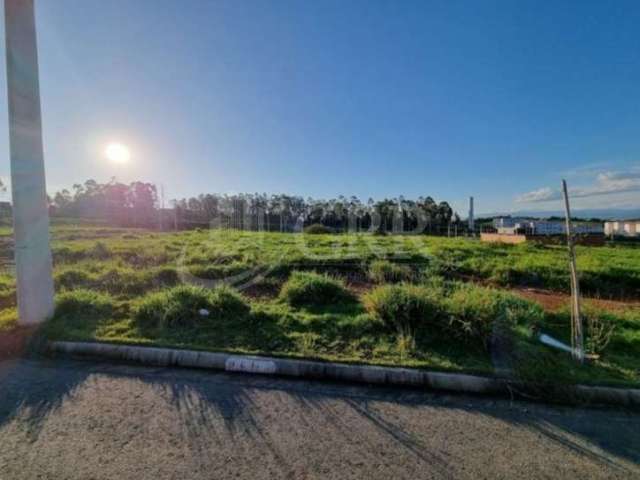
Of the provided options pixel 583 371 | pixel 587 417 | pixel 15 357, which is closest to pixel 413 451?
pixel 587 417

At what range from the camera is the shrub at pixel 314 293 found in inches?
184

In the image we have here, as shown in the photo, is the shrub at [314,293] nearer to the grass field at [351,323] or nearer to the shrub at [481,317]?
the grass field at [351,323]

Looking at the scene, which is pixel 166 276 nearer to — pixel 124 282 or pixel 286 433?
pixel 124 282

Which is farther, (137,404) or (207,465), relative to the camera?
(137,404)

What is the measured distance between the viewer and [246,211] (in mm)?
45094

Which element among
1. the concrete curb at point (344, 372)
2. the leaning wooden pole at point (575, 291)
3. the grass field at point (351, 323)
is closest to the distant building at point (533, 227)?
the grass field at point (351, 323)

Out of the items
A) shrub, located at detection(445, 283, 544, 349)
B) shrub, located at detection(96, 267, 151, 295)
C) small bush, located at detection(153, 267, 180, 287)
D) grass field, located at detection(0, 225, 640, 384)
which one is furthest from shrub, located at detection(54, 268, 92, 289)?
shrub, located at detection(445, 283, 544, 349)

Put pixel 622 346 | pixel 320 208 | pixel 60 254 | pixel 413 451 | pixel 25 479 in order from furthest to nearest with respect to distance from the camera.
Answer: pixel 320 208, pixel 60 254, pixel 622 346, pixel 413 451, pixel 25 479

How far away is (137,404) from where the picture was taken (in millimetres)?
2387

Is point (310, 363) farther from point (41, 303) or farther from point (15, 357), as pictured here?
point (41, 303)

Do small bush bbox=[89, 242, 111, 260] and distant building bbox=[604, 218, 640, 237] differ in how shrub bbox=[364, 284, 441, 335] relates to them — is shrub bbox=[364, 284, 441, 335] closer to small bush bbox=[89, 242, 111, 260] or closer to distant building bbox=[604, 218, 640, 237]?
small bush bbox=[89, 242, 111, 260]

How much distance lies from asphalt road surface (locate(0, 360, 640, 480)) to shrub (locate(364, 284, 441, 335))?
1016 millimetres

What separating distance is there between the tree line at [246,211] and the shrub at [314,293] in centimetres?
2896

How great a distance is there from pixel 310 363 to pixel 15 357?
2879 millimetres
